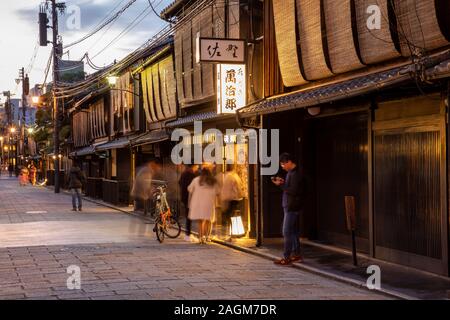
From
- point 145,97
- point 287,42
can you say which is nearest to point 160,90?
point 145,97

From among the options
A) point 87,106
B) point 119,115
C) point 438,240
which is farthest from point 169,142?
point 87,106

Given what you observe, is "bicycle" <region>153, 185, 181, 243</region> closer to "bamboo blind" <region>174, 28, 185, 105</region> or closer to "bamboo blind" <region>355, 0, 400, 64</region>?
"bamboo blind" <region>355, 0, 400, 64</region>

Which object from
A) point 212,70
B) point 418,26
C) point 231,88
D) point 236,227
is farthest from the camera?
point 212,70

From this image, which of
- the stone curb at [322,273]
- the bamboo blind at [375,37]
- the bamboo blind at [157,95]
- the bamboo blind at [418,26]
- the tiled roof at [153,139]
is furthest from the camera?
the bamboo blind at [157,95]

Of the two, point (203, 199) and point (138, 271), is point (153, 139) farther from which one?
point (138, 271)

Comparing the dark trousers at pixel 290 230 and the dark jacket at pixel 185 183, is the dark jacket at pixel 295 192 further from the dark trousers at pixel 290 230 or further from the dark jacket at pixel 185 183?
the dark jacket at pixel 185 183

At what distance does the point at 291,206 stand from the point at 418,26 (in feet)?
12.8

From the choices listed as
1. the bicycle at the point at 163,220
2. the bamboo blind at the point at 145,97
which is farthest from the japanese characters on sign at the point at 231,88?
the bamboo blind at the point at 145,97

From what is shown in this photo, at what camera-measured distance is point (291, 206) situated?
1174 cm

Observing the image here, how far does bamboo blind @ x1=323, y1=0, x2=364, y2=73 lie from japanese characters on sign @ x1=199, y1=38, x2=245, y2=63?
3850 millimetres

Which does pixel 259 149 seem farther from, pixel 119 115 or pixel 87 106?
pixel 87 106

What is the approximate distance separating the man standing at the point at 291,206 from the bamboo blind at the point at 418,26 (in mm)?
2910

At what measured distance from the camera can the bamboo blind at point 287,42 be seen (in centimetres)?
1455

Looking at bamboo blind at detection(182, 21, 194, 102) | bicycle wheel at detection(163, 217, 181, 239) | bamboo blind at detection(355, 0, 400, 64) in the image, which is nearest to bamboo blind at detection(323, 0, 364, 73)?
bamboo blind at detection(355, 0, 400, 64)
